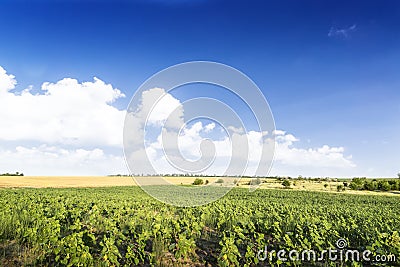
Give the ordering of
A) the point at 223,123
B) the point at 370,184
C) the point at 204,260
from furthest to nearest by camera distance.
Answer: the point at 370,184
the point at 223,123
the point at 204,260

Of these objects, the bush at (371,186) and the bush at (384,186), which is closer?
the bush at (384,186)

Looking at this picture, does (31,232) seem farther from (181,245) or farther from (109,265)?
(181,245)

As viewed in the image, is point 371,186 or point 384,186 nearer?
point 384,186

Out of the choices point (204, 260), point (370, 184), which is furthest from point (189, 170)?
point (370, 184)

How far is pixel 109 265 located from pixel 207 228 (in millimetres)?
4898

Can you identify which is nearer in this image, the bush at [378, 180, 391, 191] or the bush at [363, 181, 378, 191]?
the bush at [378, 180, 391, 191]

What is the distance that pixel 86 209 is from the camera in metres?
13.2

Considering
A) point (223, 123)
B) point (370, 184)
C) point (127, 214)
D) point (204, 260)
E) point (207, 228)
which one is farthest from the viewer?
point (370, 184)

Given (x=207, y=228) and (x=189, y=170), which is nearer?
(x=207, y=228)

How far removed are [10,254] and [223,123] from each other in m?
10.2

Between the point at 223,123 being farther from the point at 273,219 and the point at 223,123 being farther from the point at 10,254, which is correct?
the point at 10,254

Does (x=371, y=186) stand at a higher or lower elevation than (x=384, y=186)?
lower

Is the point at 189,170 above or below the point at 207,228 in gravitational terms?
above

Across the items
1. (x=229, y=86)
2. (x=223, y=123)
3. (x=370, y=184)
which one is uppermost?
(x=229, y=86)
